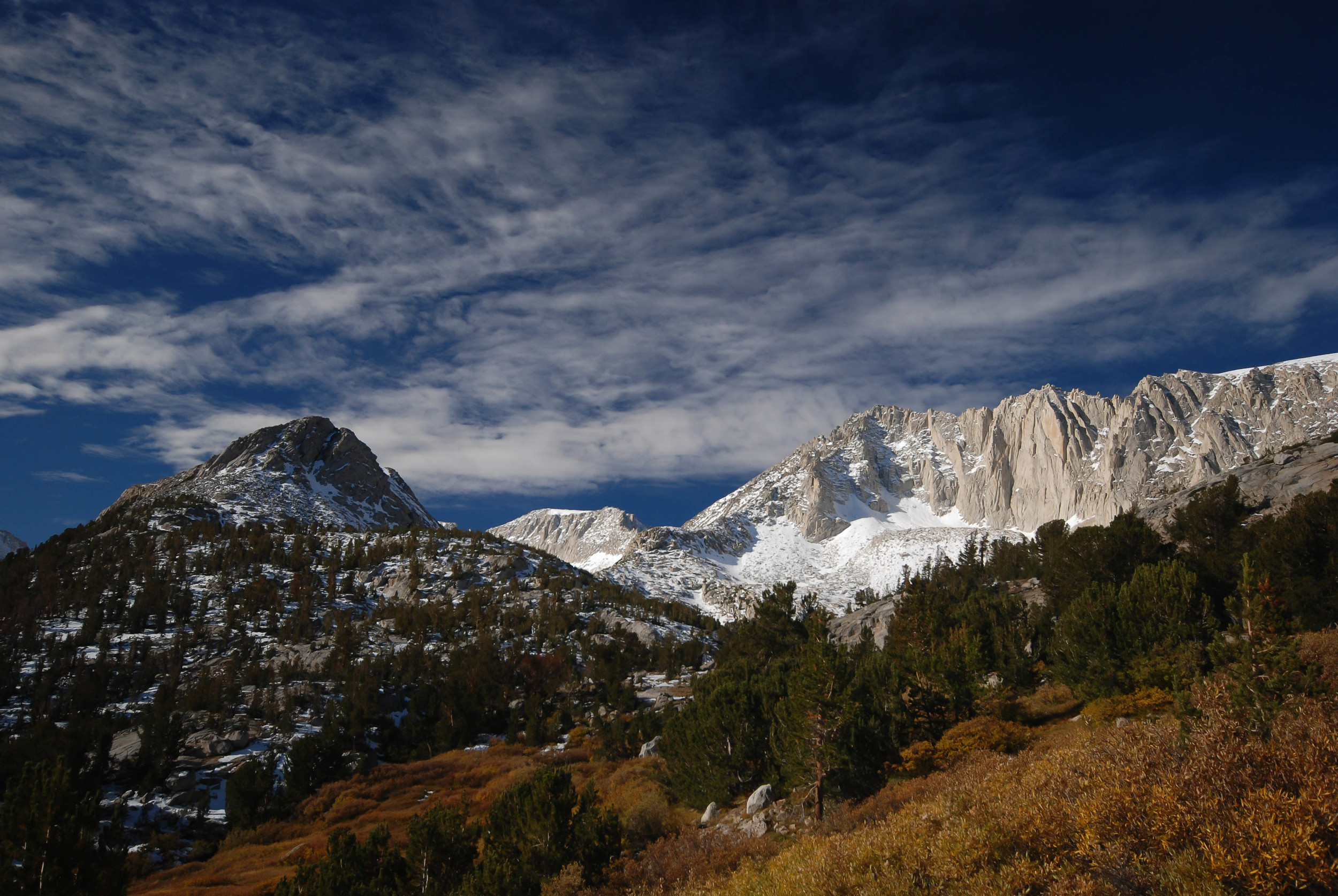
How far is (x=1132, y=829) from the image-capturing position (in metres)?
9.80

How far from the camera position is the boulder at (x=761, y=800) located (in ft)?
77.8

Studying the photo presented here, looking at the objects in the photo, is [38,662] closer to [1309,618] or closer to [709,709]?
[709,709]

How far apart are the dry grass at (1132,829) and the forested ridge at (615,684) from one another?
0.12 m

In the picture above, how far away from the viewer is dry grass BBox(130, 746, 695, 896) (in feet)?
86.0

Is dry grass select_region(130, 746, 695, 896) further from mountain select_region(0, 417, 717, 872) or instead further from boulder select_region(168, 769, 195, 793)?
boulder select_region(168, 769, 195, 793)

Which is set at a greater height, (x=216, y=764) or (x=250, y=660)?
(x=250, y=660)

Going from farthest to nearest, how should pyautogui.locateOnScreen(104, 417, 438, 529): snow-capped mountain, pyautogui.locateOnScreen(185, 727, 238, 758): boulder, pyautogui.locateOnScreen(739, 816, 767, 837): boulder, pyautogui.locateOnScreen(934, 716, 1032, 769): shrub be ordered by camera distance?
pyautogui.locateOnScreen(104, 417, 438, 529): snow-capped mountain < pyautogui.locateOnScreen(185, 727, 238, 758): boulder < pyautogui.locateOnScreen(934, 716, 1032, 769): shrub < pyautogui.locateOnScreen(739, 816, 767, 837): boulder

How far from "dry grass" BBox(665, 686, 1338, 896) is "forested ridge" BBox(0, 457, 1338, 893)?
0.40 ft

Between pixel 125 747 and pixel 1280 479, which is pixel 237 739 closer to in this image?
pixel 125 747

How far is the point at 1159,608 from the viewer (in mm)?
26234

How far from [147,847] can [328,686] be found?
102ft

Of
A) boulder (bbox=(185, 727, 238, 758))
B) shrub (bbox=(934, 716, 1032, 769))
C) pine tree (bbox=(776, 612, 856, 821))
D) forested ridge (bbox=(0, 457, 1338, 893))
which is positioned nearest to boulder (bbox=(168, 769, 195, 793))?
forested ridge (bbox=(0, 457, 1338, 893))

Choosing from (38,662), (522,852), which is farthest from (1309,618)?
(38,662)

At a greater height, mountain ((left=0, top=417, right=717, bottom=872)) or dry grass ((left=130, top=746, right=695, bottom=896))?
mountain ((left=0, top=417, right=717, bottom=872))
